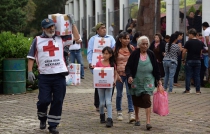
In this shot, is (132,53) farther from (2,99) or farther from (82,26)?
(82,26)

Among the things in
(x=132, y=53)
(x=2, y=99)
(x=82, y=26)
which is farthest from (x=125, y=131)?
(x=82, y=26)

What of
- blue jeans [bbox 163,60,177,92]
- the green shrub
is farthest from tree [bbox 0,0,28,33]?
blue jeans [bbox 163,60,177,92]

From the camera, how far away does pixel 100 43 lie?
11.6 m

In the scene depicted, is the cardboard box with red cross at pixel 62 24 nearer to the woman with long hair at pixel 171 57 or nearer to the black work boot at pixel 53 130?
the black work boot at pixel 53 130

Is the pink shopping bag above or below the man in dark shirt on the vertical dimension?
below

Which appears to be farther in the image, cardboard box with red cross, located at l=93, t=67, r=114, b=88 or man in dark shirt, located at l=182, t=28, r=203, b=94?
man in dark shirt, located at l=182, t=28, r=203, b=94

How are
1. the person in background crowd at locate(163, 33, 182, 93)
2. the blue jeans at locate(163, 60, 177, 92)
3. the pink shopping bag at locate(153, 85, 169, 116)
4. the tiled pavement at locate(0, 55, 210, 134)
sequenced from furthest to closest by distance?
the blue jeans at locate(163, 60, 177, 92), the person in background crowd at locate(163, 33, 182, 93), the pink shopping bag at locate(153, 85, 169, 116), the tiled pavement at locate(0, 55, 210, 134)

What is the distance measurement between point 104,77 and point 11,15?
34807 mm

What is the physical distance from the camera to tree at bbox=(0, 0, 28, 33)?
4322cm

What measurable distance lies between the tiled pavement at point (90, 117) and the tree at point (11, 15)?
1144 inches

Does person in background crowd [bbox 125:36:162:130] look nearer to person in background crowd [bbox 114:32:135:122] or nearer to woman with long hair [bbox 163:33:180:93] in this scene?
person in background crowd [bbox 114:32:135:122]

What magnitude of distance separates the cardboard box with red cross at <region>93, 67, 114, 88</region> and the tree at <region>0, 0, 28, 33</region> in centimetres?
3345

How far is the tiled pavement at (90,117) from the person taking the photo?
32.0ft

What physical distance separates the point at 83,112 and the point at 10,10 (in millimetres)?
32917
